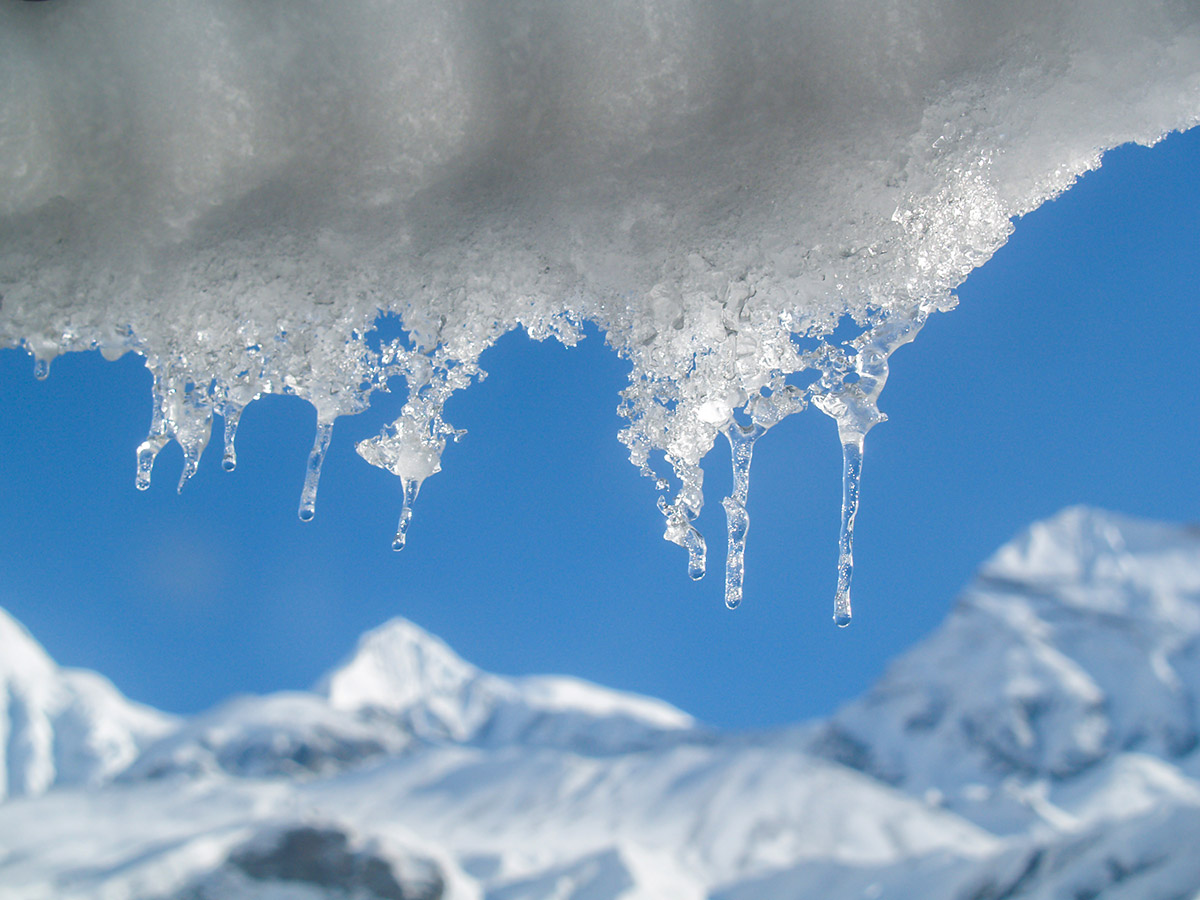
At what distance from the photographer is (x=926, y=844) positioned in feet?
294

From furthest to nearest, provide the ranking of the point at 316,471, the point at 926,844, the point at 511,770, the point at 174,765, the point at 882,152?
the point at 174,765 → the point at 511,770 → the point at 926,844 → the point at 316,471 → the point at 882,152

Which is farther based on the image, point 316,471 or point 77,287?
point 316,471

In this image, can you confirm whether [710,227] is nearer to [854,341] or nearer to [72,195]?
[854,341]

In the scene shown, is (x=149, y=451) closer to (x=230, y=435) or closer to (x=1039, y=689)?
(x=230, y=435)

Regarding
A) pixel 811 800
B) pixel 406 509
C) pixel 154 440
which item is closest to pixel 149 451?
pixel 154 440

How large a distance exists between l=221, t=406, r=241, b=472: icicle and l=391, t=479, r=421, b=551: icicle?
2.18ft

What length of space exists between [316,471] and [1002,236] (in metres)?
2.60

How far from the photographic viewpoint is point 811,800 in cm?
9975

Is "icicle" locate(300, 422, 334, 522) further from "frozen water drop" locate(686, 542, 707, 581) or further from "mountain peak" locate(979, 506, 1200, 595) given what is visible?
"mountain peak" locate(979, 506, 1200, 595)

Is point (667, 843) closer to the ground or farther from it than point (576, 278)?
farther from it

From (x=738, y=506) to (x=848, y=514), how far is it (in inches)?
14.8

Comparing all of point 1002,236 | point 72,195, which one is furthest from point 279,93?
point 1002,236

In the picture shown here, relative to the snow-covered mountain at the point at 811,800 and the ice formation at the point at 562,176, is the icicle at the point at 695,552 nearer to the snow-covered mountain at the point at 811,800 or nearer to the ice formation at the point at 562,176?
the ice formation at the point at 562,176

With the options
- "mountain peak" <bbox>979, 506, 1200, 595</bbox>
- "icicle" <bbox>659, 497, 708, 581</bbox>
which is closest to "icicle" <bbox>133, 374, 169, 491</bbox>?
"icicle" <bbox>659, 497, 708, 581</bbox>
